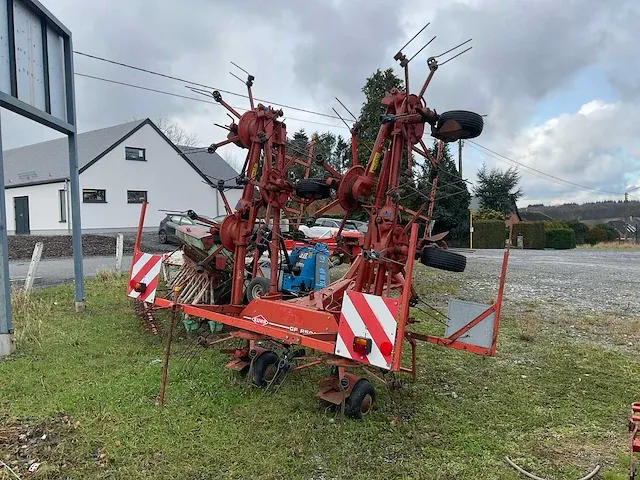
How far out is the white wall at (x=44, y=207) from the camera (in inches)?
1110

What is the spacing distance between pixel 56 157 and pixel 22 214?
12.8 feet

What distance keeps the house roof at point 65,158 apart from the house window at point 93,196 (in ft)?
4.07

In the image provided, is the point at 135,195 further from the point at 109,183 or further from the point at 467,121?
the point at 467,121

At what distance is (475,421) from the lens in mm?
4152

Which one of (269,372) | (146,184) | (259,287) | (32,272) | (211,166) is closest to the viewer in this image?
(269,372)

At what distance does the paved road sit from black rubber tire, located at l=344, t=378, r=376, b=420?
9771mm

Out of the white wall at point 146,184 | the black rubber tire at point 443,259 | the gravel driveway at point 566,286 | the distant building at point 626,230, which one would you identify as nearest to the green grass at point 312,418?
the black rubber tire at point 443,259

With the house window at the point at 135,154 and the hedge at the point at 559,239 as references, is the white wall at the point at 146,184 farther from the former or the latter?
the hedge at the point at 559,239

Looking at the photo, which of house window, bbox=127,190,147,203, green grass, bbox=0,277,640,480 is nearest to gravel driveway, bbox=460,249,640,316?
green grass, bbox=0,277,640,480

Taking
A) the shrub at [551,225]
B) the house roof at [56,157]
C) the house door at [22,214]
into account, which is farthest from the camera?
the shrub at [551,225]

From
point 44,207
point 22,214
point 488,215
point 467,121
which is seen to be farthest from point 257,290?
point 488,215

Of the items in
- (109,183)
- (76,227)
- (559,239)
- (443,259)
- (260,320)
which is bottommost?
(559,239)

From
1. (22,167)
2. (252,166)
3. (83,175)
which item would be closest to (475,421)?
(252,166)

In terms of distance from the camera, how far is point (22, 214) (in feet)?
98.7
